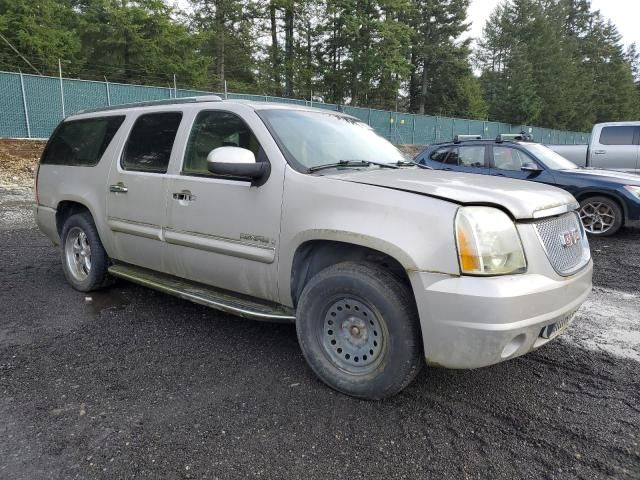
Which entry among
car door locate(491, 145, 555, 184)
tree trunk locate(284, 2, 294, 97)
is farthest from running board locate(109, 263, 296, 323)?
tree trunk locate(284, 2, 294, 97)

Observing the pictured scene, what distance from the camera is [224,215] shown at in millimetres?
3451

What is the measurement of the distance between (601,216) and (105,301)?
7756mm

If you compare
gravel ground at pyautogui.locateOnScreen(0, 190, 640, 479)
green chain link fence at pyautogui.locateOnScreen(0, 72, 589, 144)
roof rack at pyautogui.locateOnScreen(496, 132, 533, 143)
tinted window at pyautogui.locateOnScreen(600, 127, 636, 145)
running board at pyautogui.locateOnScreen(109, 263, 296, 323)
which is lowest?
gravel ground at pyautogui.locateOnScreen(0, 190, 640, 479)

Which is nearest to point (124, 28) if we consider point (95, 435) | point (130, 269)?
point (130, 269)

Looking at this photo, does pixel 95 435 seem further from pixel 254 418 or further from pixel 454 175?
pixel 454 175

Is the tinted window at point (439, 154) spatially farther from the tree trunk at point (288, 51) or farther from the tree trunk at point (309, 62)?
the tree trunk at point (309, 62)

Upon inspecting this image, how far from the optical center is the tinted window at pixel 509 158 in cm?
848

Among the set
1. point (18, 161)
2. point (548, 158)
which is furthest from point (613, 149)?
point (18, 161)

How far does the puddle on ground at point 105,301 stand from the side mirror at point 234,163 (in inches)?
84.7

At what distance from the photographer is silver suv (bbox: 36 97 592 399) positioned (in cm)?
251

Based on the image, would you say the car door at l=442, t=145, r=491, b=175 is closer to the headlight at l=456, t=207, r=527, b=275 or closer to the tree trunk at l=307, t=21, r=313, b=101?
the headlight at l=456, t=207, r=527, b=275

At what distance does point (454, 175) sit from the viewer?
3459mm

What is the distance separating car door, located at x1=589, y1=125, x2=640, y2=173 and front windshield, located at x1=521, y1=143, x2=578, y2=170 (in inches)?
144

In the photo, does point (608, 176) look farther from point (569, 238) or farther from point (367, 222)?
point (367, 222)
